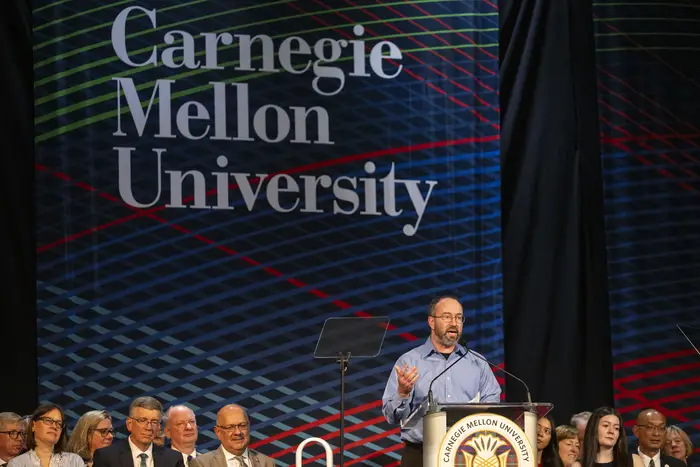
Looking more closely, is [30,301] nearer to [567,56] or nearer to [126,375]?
[126,375]

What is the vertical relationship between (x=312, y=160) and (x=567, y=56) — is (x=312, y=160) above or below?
below

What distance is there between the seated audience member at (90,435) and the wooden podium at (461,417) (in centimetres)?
266

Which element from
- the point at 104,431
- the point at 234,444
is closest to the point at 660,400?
the point at 234,444

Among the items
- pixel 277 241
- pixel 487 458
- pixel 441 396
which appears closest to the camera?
pixel 487 458

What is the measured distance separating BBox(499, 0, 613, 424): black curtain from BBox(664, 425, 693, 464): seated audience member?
0.63 metres

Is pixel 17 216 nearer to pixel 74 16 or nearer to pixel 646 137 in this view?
pixel 74 16

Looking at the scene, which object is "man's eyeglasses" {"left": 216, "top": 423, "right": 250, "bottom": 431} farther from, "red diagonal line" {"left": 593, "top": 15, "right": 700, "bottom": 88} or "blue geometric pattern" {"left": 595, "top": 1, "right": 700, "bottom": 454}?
"red diagonal line" {"left": 593, "top": 15, "right": 700, "bottom": 88}

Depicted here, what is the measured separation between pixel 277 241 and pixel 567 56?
2368 millimetres

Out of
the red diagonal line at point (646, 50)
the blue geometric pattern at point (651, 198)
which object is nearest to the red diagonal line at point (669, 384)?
the blue geometric pattern at point (651, 198)

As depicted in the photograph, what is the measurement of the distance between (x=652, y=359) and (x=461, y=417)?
14.2 ft

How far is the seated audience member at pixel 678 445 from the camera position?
712 centimetres

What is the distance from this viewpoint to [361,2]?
757 cm

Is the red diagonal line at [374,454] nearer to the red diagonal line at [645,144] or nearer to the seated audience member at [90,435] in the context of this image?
the seated audience member at [90,435]

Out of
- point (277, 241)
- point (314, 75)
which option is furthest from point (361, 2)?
point (277, 241)
